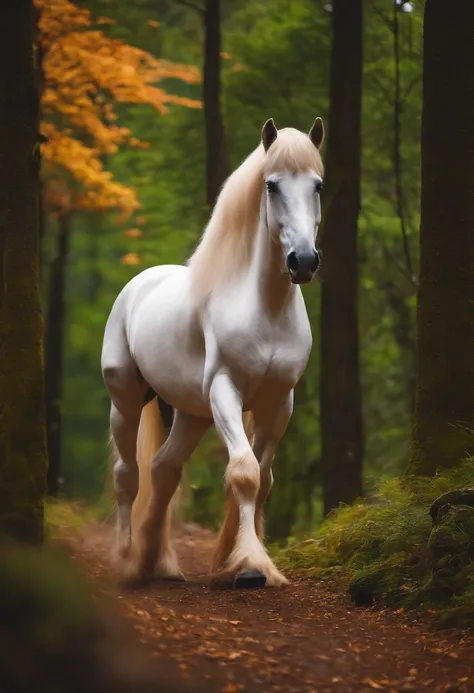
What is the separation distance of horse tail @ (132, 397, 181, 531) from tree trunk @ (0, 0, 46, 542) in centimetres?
192

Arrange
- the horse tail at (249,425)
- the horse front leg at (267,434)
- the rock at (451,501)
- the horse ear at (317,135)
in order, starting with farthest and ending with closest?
1. the horse tail at (249,425)
2. the horse front leg at (267,434)
3. the horse ear at (317,135)
4. the rock at (451,501)

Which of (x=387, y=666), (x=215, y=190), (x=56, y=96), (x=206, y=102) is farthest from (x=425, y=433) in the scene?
(x=56, y=96)

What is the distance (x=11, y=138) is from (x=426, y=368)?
3.50 metres

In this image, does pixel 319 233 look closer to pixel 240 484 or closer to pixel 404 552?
pixel 240 484

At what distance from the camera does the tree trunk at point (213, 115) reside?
14305 millimetres

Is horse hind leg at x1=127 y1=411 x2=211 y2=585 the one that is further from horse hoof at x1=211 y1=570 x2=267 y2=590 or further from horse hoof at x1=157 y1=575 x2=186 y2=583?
horse hoof at x1=211 y1=570 x2=267 y2=590

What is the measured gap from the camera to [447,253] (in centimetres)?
846

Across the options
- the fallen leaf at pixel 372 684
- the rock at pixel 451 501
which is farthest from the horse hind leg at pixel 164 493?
the fallen leaf at pixel 372 684

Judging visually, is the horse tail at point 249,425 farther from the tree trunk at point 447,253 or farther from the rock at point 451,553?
the rock at point 451,553

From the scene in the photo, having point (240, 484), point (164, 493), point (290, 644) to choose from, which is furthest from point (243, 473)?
point (290, 644)

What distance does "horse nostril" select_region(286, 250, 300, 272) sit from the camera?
23.4 feet

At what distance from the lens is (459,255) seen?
27.7 feet

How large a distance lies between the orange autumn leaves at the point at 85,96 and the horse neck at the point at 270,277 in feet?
23.5

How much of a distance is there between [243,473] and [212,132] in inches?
305
